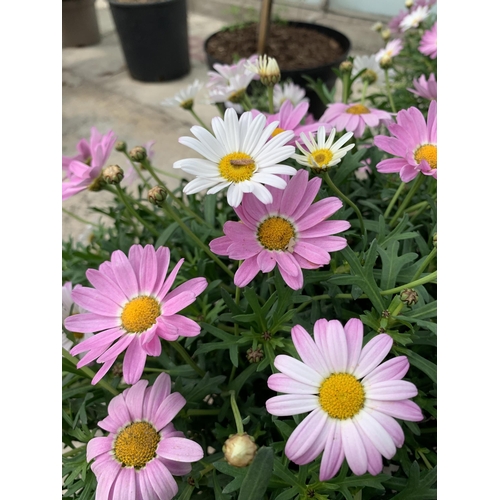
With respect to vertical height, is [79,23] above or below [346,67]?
below

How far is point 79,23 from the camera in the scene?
7.63 ft

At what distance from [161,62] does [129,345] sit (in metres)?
1.82

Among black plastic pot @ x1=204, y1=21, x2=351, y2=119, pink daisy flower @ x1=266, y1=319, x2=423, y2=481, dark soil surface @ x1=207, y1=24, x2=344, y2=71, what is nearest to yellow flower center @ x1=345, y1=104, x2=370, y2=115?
pink daisy flower @ x1=266, y1=319, x2=423, y2=481

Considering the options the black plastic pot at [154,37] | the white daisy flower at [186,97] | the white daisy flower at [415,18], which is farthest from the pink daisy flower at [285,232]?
the black plastic pot at [154,37]

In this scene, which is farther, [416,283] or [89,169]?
[89,169]

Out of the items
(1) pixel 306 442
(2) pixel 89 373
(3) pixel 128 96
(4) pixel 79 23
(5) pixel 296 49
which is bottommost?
(3) pixel 128 96

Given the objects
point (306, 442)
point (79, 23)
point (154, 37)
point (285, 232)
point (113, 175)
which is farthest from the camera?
point (79, 23)

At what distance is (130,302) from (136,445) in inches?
4.7

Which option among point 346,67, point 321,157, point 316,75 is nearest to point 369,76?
point 346,67

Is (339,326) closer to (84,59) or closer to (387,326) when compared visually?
(387,326)

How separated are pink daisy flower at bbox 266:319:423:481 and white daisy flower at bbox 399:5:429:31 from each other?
3.02ft

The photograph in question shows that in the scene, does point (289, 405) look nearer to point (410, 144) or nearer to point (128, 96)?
point (410, 144)

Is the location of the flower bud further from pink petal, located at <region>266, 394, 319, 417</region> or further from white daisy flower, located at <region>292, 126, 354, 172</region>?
white daisy flower, located at <region>292, 126, 354, 172</region>

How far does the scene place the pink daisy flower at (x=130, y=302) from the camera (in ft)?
1.30
